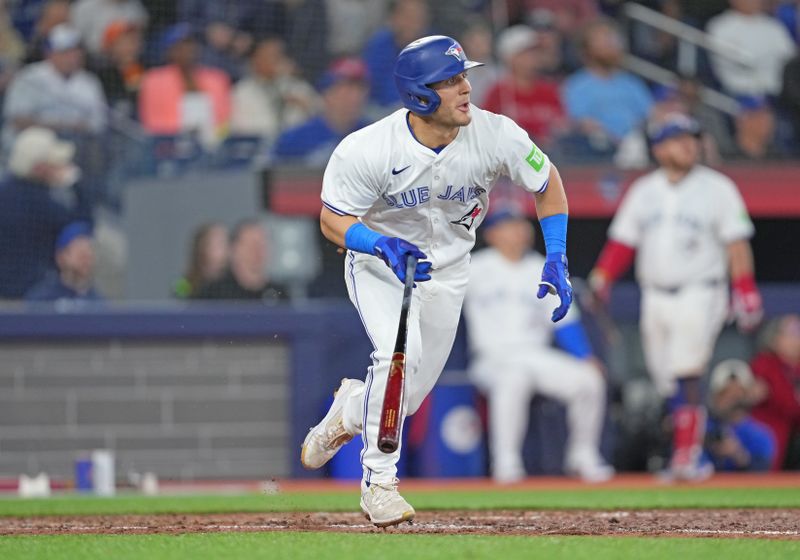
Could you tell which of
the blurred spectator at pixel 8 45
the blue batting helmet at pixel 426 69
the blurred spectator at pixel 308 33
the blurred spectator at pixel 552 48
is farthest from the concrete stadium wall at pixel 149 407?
the blue batting helmet at pixel 426 69

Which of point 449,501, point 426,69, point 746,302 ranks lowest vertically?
point 449,501

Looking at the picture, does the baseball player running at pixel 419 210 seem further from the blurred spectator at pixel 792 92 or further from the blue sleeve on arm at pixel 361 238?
the blurred spectator at pixel 792 92

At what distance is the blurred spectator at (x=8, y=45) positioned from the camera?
11617 millimetres

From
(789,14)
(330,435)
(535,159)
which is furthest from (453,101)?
(789,14)

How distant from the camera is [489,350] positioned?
10297 millimetres

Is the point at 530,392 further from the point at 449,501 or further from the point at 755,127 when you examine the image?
the point at 755,127

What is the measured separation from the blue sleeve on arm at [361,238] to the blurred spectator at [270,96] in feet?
19.9

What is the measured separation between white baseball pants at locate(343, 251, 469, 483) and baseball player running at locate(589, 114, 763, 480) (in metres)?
4.12

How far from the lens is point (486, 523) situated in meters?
A: 6.16

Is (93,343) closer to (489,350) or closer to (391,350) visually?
(489,350)

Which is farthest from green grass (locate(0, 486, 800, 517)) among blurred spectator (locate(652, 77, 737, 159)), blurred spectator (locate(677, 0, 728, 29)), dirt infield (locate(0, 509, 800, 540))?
blurred spectator (locate(677, 0, 728, 29))

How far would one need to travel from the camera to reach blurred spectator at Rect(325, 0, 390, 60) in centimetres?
1252

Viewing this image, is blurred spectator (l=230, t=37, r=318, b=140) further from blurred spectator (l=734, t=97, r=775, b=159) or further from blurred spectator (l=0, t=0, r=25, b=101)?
blurred spectator (l=734, t=97, r=775, b=159)

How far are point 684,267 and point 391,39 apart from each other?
12.5 ft
